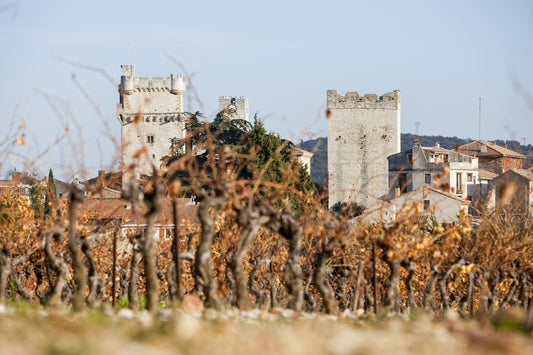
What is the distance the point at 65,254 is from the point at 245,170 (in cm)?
2712

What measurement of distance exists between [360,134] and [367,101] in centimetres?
254

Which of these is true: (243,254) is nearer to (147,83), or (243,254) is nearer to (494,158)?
(494,158)

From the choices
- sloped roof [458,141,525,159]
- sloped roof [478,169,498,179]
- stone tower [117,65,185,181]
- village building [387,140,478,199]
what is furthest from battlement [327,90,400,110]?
stone tower [117,65,185,181]

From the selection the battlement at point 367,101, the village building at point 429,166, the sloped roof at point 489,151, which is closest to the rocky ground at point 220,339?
the village building at point 429,166

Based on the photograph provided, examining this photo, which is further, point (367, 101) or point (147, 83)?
point (147, 83)

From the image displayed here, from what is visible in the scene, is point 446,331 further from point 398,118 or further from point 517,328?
point 398,118

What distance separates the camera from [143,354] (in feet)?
13.9

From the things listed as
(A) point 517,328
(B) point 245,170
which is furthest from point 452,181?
(A) point 517,328

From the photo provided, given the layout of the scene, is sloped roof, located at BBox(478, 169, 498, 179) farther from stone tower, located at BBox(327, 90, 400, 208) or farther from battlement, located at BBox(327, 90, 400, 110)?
battlement, located at BBox(327, 90, 400, 110)

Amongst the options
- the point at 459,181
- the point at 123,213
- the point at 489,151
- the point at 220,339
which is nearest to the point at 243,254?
the point at 220,339

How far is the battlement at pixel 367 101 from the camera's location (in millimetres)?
62156

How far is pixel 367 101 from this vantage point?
62.3 m

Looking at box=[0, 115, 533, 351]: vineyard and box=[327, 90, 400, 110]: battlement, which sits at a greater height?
box=[327, 90, 400, 110]: battlement

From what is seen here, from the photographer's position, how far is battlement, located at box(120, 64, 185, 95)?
75.8m
